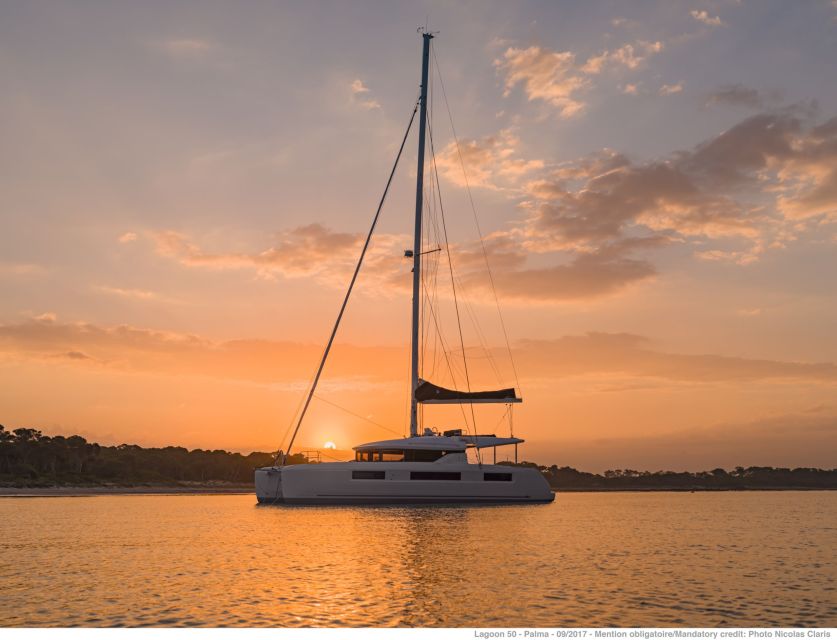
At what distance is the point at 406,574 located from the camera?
1923cm

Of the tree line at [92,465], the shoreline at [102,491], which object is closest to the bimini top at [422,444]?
the shoreline at [102,491]

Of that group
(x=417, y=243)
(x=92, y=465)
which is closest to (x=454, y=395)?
(x=417, y=243)

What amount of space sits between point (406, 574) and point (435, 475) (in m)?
20.2

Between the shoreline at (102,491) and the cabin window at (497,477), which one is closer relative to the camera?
the cabin window at (497,477)

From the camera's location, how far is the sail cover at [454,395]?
130 feet

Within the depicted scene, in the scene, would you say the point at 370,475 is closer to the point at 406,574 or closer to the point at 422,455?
the point at 422,455

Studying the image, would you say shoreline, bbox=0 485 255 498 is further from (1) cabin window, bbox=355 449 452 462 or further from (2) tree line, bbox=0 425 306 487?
(1) cabin window, bbox=355 449 452 462

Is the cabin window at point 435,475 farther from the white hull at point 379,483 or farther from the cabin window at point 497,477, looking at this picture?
the cabin window at point 497,477

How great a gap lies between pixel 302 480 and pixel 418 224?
583 inches

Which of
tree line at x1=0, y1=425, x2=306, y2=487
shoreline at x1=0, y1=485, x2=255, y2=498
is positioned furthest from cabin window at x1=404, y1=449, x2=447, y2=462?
tree line at x1=0, y1=425, x2=306, y2=487

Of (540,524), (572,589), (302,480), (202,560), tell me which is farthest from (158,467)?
(572,589)

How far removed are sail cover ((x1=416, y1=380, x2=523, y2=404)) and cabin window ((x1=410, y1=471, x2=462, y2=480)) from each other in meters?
3.66

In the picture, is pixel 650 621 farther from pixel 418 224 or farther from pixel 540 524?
pixel 418 224

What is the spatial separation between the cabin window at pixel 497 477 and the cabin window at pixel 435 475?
1.76 meters
